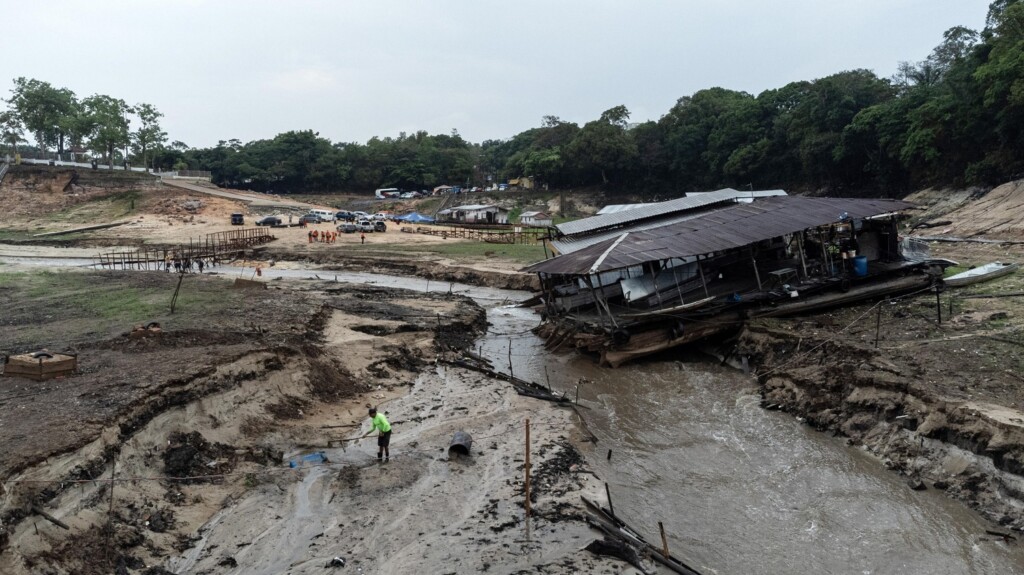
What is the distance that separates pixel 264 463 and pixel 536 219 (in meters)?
58.8

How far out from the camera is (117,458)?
1165 centimetres

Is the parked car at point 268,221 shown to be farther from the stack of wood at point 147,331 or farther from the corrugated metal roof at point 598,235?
the stack of wood at point 147,331

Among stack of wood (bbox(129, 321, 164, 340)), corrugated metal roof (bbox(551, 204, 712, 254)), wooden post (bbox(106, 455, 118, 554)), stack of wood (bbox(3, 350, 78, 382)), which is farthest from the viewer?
corrugated metal roof (bbox(551, 204, 712, 254))

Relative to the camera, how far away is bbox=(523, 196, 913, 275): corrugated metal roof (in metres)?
21.5

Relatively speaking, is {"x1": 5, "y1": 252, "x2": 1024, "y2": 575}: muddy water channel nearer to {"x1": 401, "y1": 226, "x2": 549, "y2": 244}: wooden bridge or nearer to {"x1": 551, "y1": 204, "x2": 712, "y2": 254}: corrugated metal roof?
{"x1": 551, "y1": 204, "x2": 712, "y2": 254}: corrugated metal roof

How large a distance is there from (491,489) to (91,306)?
1980 cm

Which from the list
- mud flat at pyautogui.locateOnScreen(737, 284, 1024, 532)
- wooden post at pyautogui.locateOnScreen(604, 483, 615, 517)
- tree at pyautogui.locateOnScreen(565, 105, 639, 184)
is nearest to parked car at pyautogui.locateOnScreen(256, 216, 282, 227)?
tree at pyautogui.locateOnScreen(565, 105, 639, 184)

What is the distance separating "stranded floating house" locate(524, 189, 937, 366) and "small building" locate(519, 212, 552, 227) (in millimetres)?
41713

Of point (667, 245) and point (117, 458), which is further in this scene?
point (667, 245)

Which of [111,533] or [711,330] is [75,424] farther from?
[711,330]

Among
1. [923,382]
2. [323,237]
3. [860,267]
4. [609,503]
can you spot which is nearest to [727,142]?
[323,237]

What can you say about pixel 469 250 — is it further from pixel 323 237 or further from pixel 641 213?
pixel 641 213

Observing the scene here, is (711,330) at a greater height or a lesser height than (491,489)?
greater

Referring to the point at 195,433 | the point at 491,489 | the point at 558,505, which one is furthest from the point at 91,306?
the point at 558,505
